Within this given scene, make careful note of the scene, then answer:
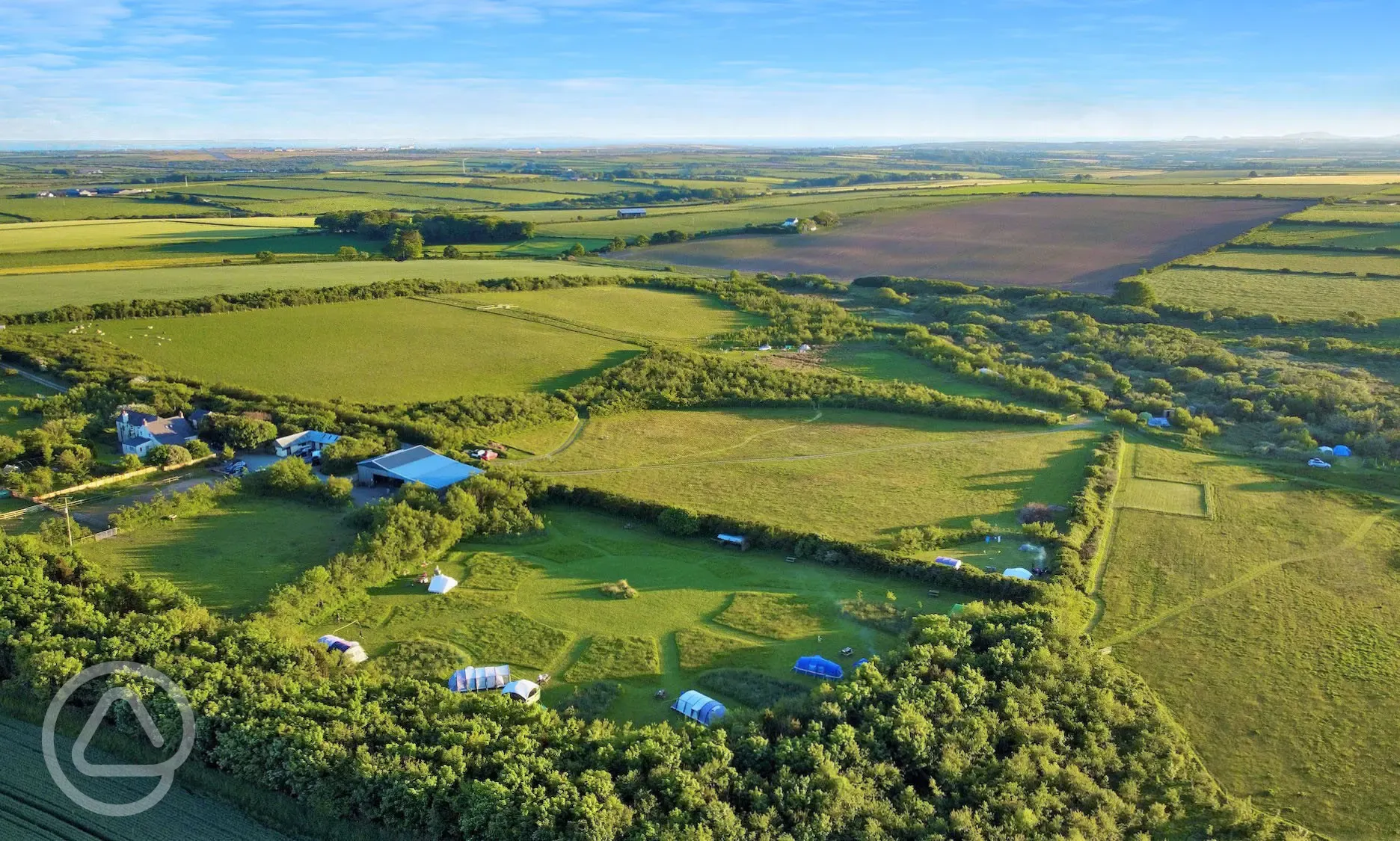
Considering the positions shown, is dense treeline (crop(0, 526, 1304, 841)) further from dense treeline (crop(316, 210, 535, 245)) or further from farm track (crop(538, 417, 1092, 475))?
dense treeline (crop(316, 210, 535, 245))

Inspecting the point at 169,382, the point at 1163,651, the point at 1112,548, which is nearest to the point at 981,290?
the point at 1112,548

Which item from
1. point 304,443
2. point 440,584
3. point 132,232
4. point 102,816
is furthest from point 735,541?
point 132,232

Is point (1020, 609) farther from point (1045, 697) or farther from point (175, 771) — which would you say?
point (175, 771)

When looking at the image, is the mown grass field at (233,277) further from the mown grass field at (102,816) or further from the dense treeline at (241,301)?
the mown grass field at (102,816)

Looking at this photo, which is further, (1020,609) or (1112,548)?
(1112,548)

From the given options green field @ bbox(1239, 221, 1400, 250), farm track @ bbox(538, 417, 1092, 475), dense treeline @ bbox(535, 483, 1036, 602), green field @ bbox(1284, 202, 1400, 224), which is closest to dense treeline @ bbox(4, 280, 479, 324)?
farm track @ bbox(538, 417, 1092, 475)

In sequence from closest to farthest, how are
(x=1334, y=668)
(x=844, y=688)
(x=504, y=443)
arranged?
(x=844, y=688), (x=1334, y=668), (x=504, y=443)
